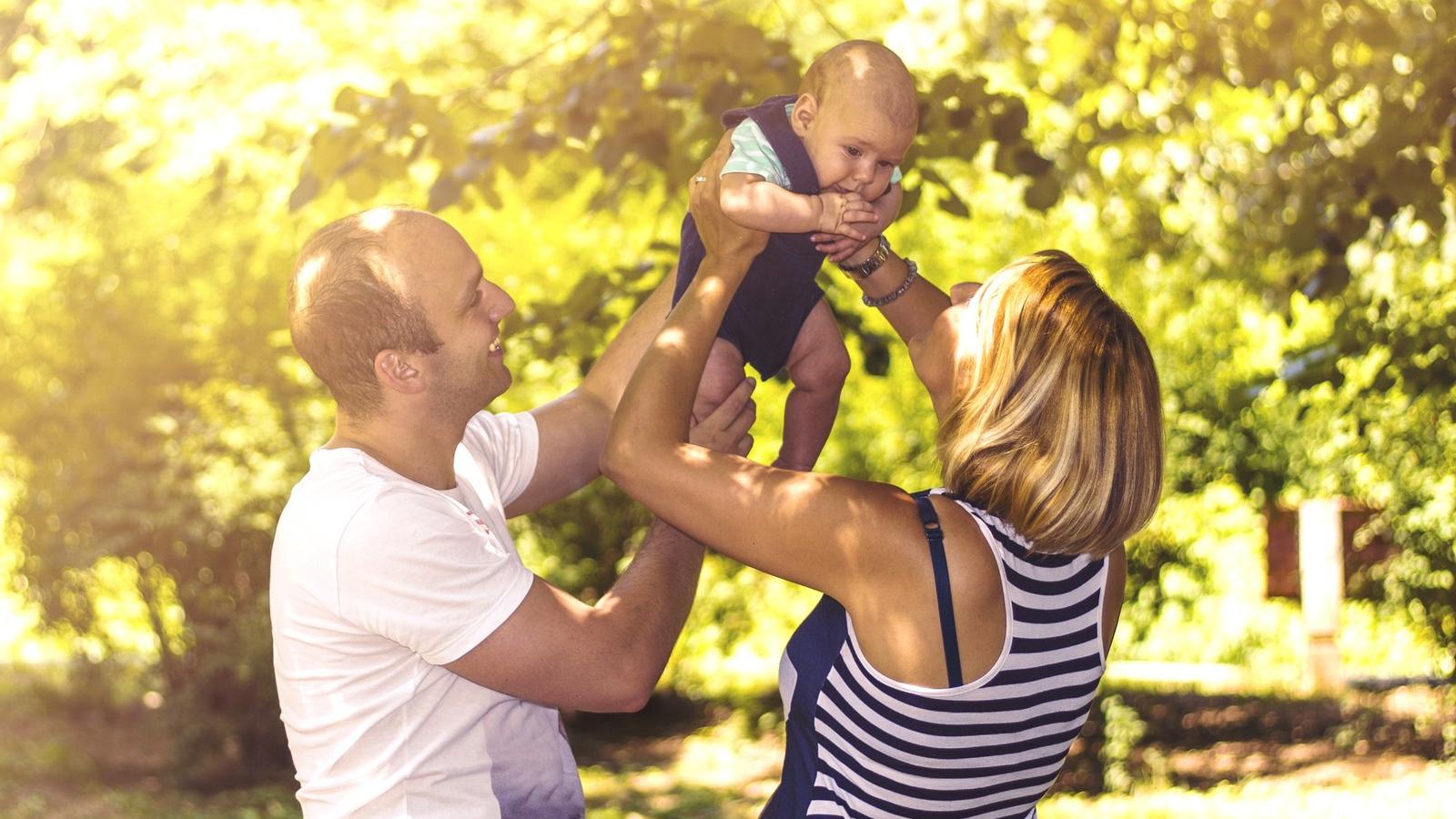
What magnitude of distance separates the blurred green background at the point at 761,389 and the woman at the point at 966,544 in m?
2.55

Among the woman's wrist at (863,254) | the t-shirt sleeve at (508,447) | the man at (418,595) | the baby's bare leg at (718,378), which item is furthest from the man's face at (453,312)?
the woman's wrist at (863,254)

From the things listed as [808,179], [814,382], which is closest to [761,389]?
[814,382]

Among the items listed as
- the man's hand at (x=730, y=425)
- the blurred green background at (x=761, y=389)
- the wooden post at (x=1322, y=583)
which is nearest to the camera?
the man's hand at (x=730, y=425)

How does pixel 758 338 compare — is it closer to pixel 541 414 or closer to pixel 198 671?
pixel 541 414

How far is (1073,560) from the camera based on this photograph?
88.3 inches

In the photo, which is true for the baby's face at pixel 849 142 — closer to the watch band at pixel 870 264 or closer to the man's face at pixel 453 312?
the watch band at pixel 870 264

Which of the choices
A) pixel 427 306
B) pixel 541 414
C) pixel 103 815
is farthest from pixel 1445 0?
pixel 103 815

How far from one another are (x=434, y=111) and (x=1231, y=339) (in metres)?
7.00

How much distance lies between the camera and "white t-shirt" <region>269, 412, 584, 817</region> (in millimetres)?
2182

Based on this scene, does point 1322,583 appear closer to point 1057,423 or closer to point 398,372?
point 1057,423

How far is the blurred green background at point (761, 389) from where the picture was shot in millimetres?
5477

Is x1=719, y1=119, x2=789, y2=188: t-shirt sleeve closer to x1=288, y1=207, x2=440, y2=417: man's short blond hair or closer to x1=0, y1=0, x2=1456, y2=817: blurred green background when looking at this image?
x1=288, y1=207, x2=440, y2=417: man's short blond hair

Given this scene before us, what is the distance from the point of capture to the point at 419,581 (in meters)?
2.18

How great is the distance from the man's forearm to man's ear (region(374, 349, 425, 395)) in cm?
50
